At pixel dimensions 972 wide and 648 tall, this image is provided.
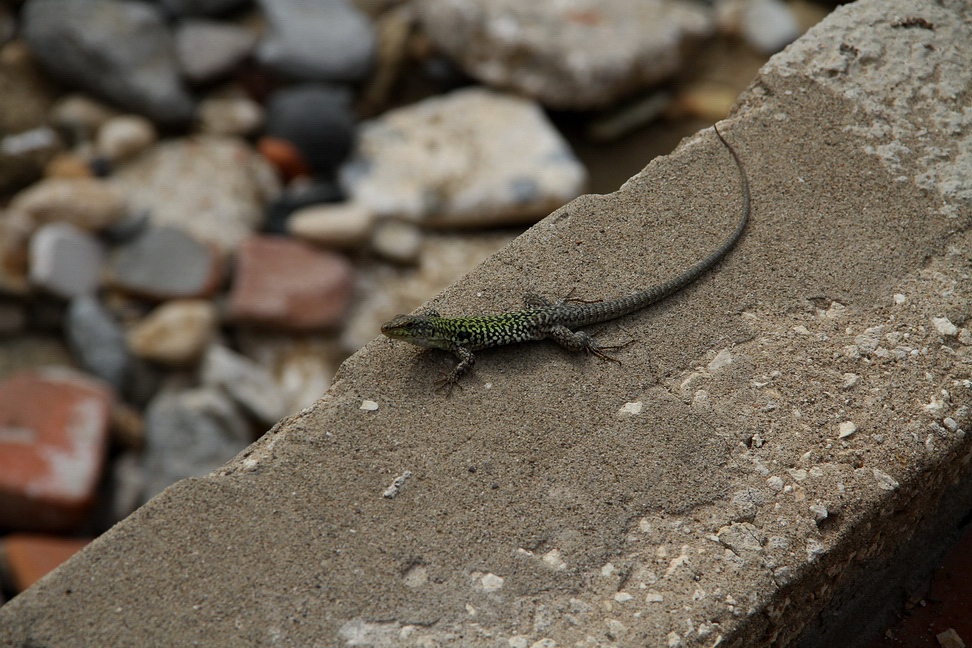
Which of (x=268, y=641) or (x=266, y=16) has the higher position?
(x=268, y=641)

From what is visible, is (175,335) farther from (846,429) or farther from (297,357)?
(846,429)

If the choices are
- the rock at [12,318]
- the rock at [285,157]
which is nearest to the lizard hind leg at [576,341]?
the rock at [285,157]

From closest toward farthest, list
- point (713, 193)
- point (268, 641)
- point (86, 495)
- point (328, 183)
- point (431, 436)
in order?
point (268, 641), point (431, 436), point (713, 193), point (86, 495), point (328, 183)

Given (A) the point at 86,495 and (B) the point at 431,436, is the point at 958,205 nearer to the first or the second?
(B) the point at 431,436

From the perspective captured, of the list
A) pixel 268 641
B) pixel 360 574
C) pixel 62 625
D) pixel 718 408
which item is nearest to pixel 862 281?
pixel 718 408

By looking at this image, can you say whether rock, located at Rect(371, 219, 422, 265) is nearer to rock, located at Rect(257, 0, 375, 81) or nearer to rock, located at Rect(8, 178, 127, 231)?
rock, located at Rect(257, 0, 375, 81)

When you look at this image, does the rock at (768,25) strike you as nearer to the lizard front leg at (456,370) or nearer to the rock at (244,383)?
the rock at (244,383)

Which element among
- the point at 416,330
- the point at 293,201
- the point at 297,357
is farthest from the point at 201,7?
the point at 416,330
